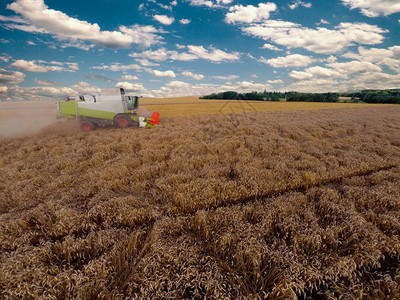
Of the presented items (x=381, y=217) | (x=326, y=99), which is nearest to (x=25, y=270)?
(x=381, y=217)

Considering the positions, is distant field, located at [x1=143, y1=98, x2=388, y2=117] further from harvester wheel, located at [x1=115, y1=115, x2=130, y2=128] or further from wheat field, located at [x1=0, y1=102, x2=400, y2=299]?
wheat field, located at [x1=0, y1=102, x2=400, y2=299]

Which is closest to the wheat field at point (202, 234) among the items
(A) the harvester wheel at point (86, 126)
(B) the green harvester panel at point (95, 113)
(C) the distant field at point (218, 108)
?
(A) the harvester wheel at point (86, 126)

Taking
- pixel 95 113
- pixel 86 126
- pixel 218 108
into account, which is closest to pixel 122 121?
pixel 95 113

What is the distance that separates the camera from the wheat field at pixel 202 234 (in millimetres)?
2020

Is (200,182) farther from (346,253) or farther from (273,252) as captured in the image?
(346,253)

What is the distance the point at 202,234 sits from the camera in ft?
9.14

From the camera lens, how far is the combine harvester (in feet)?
39.9

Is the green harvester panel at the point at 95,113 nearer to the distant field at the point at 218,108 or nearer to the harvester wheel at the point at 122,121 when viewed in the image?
the harvester wheel at the point at 122,121

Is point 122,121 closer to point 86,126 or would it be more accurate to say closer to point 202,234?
point 86,126

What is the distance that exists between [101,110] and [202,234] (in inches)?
490

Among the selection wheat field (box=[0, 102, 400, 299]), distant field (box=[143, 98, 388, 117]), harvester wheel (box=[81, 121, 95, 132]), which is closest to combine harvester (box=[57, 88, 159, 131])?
harvester wheel (box=[81, 121, 95, 132])

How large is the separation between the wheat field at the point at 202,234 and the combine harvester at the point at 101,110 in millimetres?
7521

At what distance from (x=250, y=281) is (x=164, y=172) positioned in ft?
12.0

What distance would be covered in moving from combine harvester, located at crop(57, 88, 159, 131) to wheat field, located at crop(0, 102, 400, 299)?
24.7 ft
